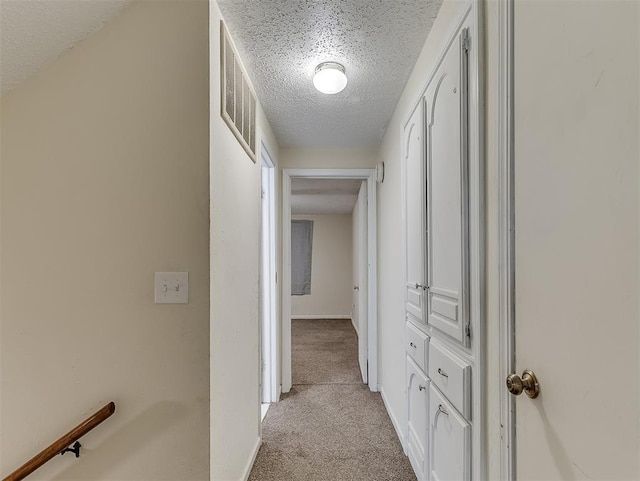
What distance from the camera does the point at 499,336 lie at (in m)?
0.95

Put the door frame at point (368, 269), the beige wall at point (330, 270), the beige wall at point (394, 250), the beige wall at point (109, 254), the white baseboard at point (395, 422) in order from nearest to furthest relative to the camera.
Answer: the beige wall at point (109, 254)
the beige wall at point (394, 250)
the white baseboard at point (395, 422)
the door frame at point (368, 269)
the beige wall at point (330, 270)

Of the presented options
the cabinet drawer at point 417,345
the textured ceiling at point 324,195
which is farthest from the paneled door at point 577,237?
the textured ceiling at point 324,195

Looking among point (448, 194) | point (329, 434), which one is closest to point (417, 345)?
point (448, 194)

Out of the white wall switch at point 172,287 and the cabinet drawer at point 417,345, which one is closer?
the white wall switch at point 172,287

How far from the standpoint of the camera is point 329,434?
2316 mm

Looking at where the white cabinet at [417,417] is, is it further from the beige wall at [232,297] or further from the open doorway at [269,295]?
the open doorway at [269,295]

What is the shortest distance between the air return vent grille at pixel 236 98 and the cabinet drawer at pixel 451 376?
1.32 metres

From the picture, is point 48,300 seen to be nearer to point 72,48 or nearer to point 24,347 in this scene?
point 24,347

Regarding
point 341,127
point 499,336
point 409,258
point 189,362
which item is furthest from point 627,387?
point 341,127

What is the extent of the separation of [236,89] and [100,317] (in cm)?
115

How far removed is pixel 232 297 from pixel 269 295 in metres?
1.33

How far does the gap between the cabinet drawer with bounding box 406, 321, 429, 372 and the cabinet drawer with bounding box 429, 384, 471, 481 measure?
0.16m

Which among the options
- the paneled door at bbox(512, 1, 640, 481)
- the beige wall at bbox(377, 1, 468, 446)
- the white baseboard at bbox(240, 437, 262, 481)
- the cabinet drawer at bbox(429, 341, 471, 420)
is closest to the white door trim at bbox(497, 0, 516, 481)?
the paneled door at bbox(512, 1, 640, 481)

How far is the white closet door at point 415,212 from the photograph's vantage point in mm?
1655
